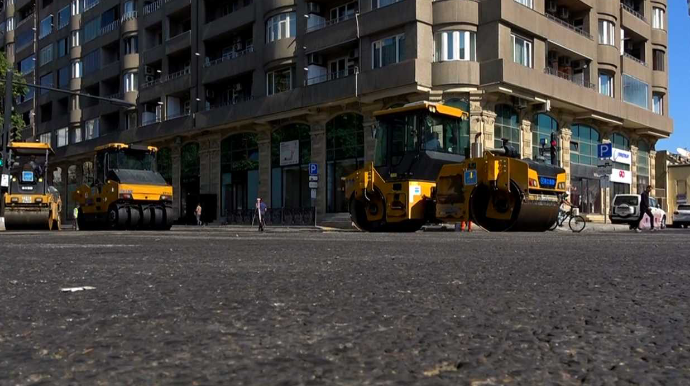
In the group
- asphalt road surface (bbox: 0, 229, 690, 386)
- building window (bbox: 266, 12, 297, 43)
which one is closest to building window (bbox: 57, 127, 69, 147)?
building window (bbox: 266, 12, 297, 43)

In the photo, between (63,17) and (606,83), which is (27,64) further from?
(606,83)

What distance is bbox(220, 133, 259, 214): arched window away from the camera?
38.2 metres

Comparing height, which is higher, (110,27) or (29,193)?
(110,27)

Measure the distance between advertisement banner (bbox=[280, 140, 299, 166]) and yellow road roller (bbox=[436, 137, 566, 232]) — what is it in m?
19.3

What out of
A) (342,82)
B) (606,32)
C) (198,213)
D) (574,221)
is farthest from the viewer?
(198,213)

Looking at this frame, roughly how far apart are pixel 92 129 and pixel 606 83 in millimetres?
38099

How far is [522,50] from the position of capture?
30891 mm

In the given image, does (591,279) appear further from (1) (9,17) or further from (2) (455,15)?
(1) (9,17)

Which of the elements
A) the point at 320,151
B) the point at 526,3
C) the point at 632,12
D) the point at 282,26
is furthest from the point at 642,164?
the point at 282,26

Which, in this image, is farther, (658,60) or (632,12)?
(658,60)

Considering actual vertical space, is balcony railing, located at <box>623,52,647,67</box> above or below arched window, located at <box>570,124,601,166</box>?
above

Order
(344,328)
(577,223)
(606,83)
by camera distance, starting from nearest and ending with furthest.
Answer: (344,328)
(577,223)
(606,83)

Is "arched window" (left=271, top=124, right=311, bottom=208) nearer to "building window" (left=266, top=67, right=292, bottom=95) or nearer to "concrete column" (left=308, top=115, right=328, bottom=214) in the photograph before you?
"concrete column" (left=308, top=115, right=328, bottom=214)

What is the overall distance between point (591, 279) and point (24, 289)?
11.0ft
